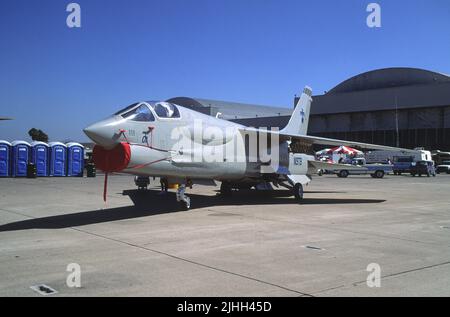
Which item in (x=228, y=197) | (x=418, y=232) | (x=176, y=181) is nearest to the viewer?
(x=418, y=232)

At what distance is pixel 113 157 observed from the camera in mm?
10117

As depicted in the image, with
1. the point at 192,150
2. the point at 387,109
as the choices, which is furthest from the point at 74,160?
the point at 387,109

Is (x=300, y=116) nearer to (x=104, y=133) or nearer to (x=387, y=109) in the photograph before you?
(x=104, y=133)

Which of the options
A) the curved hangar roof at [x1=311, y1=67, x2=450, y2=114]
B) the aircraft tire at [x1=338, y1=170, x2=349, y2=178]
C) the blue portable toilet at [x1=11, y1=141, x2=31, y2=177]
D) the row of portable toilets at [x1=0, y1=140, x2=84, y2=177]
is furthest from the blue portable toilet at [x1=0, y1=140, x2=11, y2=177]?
the curved hangar roof at [x1=311, y1=67, x2=450, y2=114]

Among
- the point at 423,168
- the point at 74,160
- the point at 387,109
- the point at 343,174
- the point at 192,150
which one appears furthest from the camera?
the point at 387,109

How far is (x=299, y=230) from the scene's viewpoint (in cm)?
951

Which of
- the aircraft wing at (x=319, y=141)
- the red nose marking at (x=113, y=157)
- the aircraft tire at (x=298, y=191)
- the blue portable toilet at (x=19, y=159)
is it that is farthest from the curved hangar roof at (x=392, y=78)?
the red nose marking at (x=113, y=157)

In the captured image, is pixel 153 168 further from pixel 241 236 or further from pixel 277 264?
pixel 277 264

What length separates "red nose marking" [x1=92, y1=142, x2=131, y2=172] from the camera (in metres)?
10.1

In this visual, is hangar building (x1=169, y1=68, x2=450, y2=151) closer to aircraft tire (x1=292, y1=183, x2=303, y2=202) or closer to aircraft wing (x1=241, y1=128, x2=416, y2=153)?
aircraft wing (x1=241, y1=128, x2=416, y2=153)

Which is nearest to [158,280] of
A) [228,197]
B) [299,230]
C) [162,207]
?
[299,230]

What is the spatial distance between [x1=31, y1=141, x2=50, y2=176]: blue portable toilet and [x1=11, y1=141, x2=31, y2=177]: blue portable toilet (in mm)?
490

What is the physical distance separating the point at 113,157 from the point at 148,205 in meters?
4.27

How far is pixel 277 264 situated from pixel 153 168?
5445 mm
